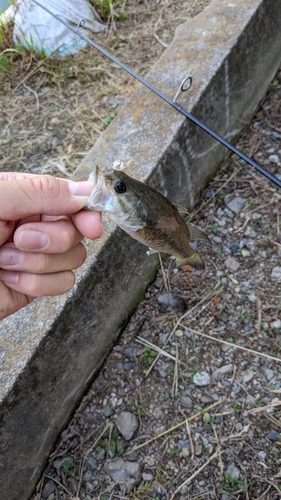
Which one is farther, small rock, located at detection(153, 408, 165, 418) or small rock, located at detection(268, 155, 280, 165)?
small rock, located at detection(268, 155, 280, 165)

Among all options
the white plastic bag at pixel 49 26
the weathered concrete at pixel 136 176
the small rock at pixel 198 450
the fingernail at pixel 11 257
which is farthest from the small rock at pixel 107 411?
the white plastic bag at pixel 49 26

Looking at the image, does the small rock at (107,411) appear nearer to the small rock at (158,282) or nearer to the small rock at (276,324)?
the small rock at (158,282)

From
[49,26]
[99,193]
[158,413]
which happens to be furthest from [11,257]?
[49,26]

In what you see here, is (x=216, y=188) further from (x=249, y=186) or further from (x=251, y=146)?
(x=251, y=146)

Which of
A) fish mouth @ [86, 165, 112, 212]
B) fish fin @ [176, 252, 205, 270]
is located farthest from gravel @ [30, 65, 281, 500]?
fish mouth @ [86, 165, 112, 212]

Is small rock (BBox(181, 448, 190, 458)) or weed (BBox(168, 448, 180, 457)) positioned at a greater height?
small rock (BBox(181, 448, 190, 458))

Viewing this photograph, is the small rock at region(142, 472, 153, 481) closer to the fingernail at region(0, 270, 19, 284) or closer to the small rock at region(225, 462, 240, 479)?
the small rock at region(225, 462, 240, 479)
